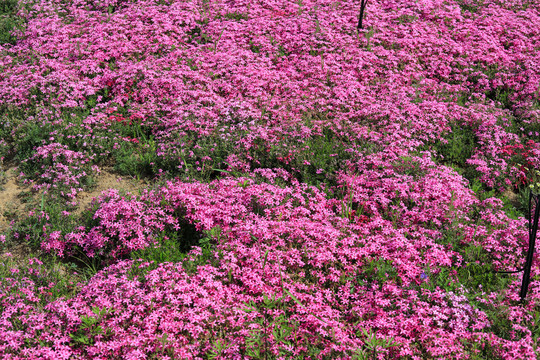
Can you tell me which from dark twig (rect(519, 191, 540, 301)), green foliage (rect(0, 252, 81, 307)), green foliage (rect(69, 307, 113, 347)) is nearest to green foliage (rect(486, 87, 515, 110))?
dark twig (rect(519, 191, 540, 301))

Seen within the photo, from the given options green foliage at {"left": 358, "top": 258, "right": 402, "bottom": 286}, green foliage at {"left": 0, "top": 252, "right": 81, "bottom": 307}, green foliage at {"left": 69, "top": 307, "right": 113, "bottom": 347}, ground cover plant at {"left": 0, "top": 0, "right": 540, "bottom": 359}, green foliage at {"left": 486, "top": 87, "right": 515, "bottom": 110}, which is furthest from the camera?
green foliage at {"left": 486, "top": 87, "right": 515, "bottom": 110}

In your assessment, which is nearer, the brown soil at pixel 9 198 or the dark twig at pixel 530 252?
the dark twig at pixel 530 252

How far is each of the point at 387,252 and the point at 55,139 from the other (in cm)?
772

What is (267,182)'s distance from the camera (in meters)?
8.41

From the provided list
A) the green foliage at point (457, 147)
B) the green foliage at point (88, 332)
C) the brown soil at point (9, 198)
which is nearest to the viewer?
the green foliage at point (88, 332)

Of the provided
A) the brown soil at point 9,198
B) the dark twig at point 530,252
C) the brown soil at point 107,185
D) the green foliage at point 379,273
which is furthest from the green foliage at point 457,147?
the brown soil at point 9,198

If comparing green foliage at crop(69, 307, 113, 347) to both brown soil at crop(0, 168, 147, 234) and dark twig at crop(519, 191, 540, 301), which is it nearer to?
brown soil at crop(0, 168, 147, 234)

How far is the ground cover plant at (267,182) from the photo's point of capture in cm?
556

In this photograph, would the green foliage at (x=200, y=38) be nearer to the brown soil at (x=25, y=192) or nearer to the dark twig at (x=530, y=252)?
the brown soil at (x=25, y=192)

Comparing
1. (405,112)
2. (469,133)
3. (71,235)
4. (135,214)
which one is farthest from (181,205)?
(469,133)

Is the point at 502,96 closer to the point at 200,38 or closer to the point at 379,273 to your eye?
the point at 379,273

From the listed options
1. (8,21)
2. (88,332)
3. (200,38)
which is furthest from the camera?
(8,21)

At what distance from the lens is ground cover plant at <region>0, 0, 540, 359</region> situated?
556 cm

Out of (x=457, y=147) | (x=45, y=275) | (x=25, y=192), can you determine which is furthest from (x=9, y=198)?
(x=457, y=147)
